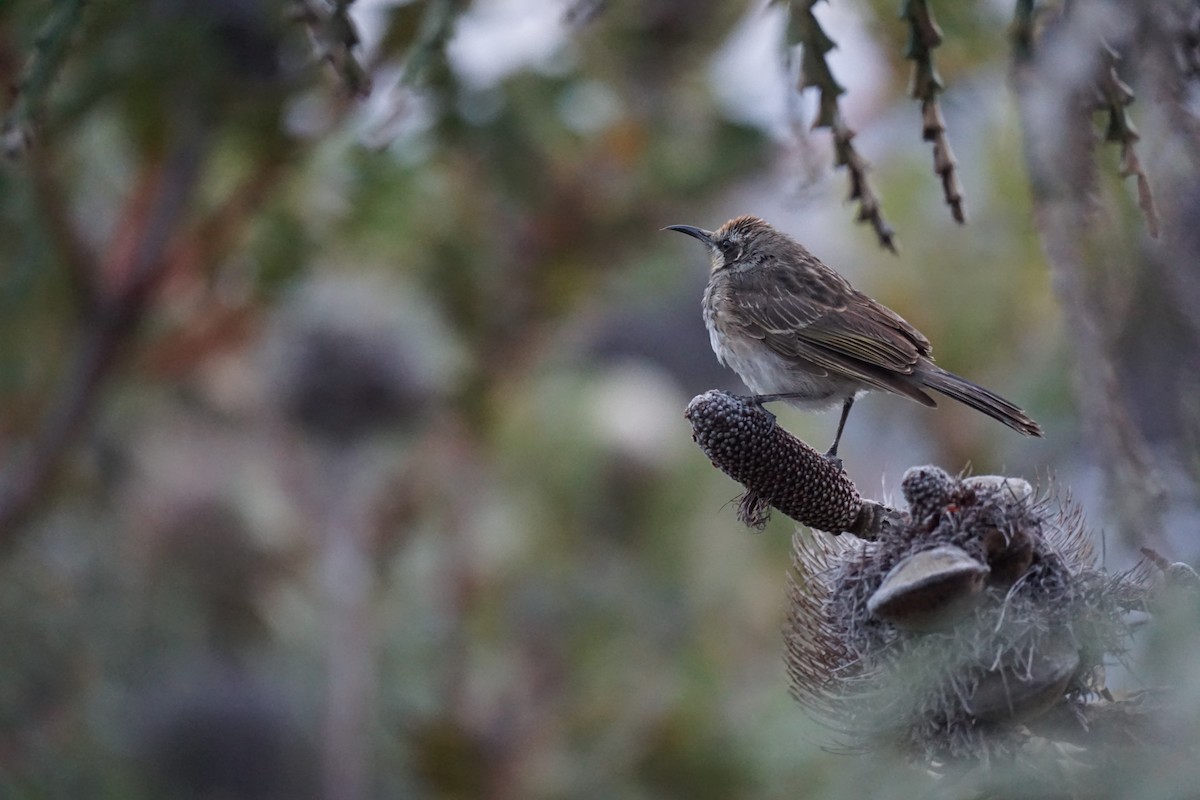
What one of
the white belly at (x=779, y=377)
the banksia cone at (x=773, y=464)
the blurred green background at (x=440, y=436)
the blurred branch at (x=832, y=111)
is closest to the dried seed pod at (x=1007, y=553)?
the banksia cone at (x=773, y=464)

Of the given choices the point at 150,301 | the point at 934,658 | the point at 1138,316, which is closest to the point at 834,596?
the point at 934,658

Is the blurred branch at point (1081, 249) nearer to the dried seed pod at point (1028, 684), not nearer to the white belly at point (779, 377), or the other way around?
the dried seed pod at point (1028, 684)

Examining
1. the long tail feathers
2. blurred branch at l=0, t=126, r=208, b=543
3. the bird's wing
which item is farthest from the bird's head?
blurred branch at l=0, t=126, r=208, b=543

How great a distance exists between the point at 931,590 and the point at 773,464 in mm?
181

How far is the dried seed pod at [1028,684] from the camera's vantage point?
116cm

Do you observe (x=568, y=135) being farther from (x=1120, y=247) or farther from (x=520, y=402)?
(x=1120, y=247)

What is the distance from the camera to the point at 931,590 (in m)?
1.18

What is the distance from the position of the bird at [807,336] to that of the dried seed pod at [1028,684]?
397 millimetres

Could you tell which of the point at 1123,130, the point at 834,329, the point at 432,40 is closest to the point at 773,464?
the point at 1123,130

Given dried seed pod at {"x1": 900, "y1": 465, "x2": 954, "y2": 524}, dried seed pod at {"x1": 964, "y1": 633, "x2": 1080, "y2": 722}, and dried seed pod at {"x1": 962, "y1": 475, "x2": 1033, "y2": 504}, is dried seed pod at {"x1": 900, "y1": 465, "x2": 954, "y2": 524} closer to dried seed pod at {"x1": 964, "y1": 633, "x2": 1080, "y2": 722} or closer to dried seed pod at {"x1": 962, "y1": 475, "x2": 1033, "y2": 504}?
dried seed pod at {"x1": 962, "y1": 475, "x2": 1033, "y2": 504}

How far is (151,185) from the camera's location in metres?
3.46

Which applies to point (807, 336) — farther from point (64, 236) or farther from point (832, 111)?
point (64, 236)

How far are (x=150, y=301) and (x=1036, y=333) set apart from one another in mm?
2583

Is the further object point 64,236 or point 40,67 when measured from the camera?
point 64,236
